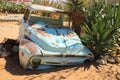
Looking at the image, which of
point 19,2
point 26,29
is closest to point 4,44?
point 26,29

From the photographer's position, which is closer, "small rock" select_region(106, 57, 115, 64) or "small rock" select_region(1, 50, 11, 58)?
"small rock" select_region(106, 57, 115, 64)

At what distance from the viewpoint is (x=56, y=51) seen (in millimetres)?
7770

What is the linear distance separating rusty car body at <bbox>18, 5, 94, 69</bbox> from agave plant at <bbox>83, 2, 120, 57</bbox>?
1.27 ft

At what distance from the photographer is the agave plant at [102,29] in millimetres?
8406

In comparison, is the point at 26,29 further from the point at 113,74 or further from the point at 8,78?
A: the point at 113,74

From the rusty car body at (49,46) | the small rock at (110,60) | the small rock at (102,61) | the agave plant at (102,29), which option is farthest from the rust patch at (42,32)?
the small rock at (110,60)

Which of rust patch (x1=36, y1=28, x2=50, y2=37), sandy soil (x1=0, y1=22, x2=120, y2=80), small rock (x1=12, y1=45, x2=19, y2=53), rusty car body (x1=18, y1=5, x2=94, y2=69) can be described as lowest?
sandy soil (x1=0, y1=22, x2=120, y2=80)

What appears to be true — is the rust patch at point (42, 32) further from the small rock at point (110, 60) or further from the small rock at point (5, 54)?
the small rock at point (110, 60)

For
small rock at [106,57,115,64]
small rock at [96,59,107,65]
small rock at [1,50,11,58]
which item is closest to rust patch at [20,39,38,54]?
small rock at [1,50,11,58]

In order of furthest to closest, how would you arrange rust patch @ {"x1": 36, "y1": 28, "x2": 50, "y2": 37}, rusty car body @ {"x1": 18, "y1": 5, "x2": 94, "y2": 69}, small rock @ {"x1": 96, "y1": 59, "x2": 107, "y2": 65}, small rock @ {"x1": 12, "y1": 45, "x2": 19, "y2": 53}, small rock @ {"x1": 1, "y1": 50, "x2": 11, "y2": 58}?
small rock @ {"x1": 12, "y1": 45, "x2": 19, "y2": 53} → small rock @ {"x1": 1, "y1": 50, "x2": 11, "y2": 58} → small rock @ {"x1": 96, "y1": 59, "x2": 107, "y2": 65} → rust patch @ {"x1": 36, "y1": 28, "x2": 50, "y2": 37} → rusty car body @ {"x1": 18, "y1": 5, "x2": 94, "y2": 69}

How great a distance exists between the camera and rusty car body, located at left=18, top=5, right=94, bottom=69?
7578 mm

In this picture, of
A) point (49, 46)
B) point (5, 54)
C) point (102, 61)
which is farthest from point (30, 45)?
point (102, 61)

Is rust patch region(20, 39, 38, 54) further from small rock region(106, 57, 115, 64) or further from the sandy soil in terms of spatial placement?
small rock region(106, 57, 115, 64)

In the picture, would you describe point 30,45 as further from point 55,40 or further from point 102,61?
point 102,61
